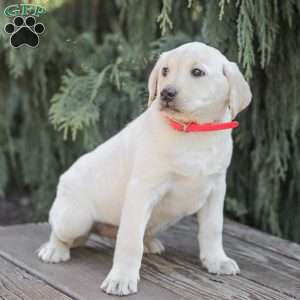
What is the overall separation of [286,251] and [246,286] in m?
0.58

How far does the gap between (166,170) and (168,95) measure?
0.33 m

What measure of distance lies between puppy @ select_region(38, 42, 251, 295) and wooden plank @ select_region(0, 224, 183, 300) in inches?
2.6

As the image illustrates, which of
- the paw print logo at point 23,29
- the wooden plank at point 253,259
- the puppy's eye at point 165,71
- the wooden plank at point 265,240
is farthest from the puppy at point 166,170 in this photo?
the paw print logo at point 23,29

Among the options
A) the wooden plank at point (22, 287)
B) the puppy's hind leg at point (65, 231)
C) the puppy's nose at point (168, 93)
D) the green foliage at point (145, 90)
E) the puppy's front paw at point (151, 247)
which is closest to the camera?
the puppy's nose at point (168, 93)

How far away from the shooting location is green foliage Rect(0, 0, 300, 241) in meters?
3.17

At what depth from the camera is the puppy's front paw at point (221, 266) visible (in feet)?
8.89

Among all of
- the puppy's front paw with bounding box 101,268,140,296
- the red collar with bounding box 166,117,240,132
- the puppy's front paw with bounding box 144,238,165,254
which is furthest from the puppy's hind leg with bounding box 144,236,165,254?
the red collar with bounding box 166,117,240,132

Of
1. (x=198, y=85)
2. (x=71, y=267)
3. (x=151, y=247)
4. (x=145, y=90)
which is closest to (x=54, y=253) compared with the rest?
(x=71, y=267)

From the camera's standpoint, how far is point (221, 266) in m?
2.72

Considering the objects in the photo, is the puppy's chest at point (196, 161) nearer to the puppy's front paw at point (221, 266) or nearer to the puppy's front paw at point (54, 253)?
the puppy's front paw at point (221, 266)

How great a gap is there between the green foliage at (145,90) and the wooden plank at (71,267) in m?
0.64

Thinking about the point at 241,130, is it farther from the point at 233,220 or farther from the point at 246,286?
the point at 246,286

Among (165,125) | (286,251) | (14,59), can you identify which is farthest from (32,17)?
(286,251)

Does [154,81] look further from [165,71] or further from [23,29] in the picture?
[23,29]
